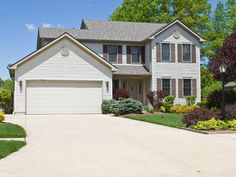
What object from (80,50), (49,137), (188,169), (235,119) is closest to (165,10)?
(80,50)

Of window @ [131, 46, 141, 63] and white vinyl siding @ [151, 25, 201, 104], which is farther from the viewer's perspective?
window @ [131, 46, 141, 63]

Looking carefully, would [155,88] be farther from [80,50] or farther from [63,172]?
[63,172]

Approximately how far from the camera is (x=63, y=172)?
791 centimetres

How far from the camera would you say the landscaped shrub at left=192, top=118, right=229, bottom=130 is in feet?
51.6

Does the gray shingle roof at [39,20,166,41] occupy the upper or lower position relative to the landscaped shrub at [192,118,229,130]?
upper

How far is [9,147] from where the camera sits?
10.7 m

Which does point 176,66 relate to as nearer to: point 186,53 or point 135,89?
point 186,53

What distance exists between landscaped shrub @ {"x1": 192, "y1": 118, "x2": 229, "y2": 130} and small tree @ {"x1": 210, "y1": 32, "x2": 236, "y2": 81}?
3.56 metres

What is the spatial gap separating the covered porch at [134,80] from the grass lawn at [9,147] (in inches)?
817

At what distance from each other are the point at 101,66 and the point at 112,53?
4.12 meters

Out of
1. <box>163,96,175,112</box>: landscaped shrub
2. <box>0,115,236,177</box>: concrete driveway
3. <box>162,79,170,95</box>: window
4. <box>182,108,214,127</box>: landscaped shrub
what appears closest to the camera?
<box>0,115,236,177</box>: concrete driveway

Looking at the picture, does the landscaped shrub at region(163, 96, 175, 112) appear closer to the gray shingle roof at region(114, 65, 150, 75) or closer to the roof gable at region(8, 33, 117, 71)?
the gray shingle roof at region(114, 65, 150, 75)

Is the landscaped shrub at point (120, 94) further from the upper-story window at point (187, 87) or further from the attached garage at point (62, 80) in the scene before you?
the upper-story window at point (187, 87)

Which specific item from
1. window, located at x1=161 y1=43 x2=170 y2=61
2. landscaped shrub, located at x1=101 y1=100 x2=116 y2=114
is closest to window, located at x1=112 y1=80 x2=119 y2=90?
landscaped shrub, located at x1=101 y1=100 x2=116 y2=114
